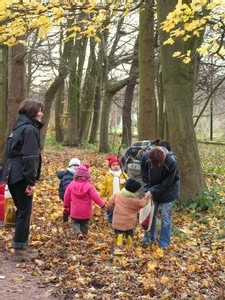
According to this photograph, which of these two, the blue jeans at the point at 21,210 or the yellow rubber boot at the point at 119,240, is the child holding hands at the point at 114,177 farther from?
the blue jeans at the point at 21,210

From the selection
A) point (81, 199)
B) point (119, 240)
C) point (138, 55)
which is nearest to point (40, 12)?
point (81, 199)

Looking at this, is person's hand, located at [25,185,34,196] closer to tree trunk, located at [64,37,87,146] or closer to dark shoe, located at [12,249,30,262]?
dark shoe, located at [12,249,30,262]

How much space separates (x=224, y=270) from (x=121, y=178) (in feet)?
8.95

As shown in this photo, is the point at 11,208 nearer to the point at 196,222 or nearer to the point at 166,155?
the point at 166,155

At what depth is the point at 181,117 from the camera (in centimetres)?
1015

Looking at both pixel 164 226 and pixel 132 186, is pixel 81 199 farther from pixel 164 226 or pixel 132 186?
pixel 164 226

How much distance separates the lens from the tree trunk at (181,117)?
1002 centimetres

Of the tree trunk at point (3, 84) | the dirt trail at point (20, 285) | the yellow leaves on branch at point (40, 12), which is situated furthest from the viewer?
the tree trunk at point (3, 84)

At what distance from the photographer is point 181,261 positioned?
21.8ft

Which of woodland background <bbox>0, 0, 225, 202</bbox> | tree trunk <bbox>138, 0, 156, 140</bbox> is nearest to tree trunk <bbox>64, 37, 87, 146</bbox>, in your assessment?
woodland background <bbox>0, 0, 225, 202</bbox>

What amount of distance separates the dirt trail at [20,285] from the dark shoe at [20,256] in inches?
4.8

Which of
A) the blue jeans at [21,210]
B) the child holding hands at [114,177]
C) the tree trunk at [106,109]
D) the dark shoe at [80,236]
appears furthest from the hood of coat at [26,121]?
the tree trunk at [106,109]

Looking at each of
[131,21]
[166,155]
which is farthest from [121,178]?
[131,21]

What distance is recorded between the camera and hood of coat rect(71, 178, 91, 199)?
726cm
